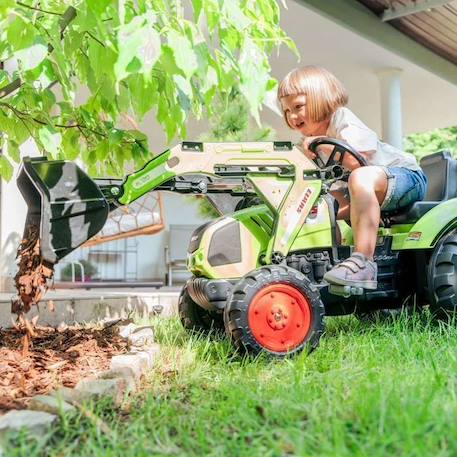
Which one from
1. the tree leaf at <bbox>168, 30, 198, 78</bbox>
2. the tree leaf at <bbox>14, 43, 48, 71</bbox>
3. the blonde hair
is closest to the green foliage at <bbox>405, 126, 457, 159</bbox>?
the blonde hair

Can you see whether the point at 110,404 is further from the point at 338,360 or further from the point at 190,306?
the point at 190,306

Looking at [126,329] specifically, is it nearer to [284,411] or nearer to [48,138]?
[48,138]

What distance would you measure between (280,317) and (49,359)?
0.74 metres

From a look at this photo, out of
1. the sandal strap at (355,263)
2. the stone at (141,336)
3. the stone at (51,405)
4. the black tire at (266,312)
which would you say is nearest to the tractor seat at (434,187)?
the sandal strap at (355,263)

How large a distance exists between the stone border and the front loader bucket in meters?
0.40

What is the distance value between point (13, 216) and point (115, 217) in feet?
6.18

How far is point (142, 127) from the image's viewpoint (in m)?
8.20

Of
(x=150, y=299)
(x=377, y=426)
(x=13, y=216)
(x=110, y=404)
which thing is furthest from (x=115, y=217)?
(x=377, y=426)

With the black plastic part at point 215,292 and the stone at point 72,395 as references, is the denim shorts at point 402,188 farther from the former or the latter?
the stone at point 72,395

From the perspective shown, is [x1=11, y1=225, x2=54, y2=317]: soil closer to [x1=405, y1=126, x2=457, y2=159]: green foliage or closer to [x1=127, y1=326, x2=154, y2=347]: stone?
[x1=127, y1=326, x2=154, y2=347]: stone

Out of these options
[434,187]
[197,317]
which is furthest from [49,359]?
[434,187]

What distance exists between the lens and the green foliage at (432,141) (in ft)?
55.3

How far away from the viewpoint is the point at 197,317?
103 inches

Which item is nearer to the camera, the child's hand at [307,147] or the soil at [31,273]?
the soil at [31,273]
